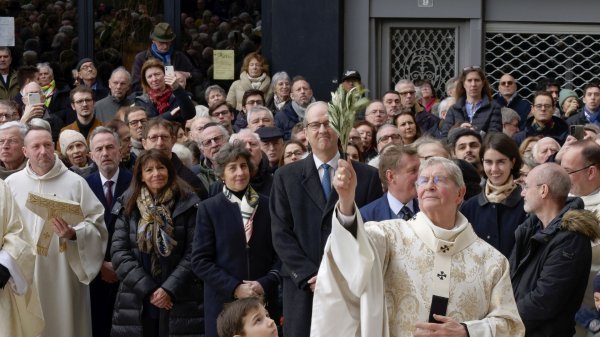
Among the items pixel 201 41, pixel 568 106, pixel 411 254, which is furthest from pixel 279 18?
pixel 411 254

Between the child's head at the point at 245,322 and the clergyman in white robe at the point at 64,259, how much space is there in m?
3.58

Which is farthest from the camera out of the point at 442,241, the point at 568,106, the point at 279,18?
the point at 279,18

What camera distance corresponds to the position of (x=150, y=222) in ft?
32.4

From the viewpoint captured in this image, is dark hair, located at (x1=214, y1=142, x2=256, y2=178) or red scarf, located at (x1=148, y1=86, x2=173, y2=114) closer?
dark hair, located at (x1=214, y1=142, x2=256, y2=178)

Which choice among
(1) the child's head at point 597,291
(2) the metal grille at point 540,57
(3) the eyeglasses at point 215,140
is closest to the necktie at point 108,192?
(3) the eyeglasses at point 215,140

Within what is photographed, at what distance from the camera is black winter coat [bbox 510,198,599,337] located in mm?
8039

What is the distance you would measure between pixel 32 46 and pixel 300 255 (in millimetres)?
9143

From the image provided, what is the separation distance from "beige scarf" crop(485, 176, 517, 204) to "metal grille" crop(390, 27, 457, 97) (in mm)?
7857

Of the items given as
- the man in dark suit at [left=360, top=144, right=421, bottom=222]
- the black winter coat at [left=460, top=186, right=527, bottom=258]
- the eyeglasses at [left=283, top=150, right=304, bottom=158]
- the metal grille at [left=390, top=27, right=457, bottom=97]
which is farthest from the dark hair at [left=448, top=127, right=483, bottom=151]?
the metal grille at [left=390, top=27, right=457, bottom=97]

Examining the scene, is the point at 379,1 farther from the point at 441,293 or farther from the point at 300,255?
the point at 441,293

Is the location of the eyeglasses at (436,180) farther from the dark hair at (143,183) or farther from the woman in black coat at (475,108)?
the woman in black coat at (475,108)

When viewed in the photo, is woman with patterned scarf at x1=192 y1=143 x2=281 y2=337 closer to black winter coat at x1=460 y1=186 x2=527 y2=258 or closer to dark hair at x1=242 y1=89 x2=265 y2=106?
black winter coat at x1=460 y1=186 x2=527 y2=258

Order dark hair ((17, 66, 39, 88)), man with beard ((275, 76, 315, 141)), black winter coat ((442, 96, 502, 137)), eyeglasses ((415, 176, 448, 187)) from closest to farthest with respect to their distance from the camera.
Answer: eyeglasses ((415, 176, 448, 187)), black winter coat ((442, 96, 502, 137)), man with beard ((275, 76, 315, 141)), dark hair ((17, 66, 39, 88))

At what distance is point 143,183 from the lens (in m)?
10.0
